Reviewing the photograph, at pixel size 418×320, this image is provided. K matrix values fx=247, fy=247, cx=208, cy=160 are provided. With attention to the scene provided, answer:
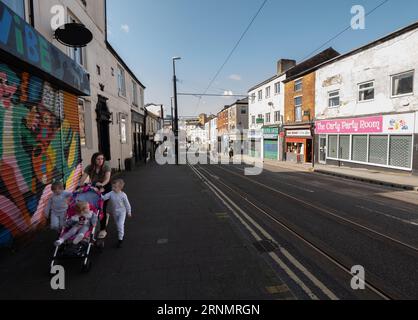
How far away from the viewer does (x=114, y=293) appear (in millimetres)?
3465

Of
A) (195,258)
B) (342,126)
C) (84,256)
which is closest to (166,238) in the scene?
(195,258)

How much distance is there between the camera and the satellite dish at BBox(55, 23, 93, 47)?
7674mm

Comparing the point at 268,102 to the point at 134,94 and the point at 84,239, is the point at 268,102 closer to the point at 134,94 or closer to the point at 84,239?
the point at 134,94

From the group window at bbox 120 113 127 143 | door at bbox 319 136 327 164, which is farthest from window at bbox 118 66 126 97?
door at bbox 319 136 327 164

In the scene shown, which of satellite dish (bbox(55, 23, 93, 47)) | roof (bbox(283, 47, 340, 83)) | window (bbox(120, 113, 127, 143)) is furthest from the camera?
roof (bbox(283, 47, 340, 83))

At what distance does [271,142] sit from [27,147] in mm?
28895

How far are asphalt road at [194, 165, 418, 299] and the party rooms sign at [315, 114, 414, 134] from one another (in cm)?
651

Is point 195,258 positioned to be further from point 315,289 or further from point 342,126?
point 342,126

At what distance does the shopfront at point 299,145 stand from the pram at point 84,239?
73.7ft

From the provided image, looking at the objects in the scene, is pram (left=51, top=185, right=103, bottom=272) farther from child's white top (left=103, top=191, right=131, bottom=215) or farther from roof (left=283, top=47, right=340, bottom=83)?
roof (left=283, top=47, right=340, bottom=83)

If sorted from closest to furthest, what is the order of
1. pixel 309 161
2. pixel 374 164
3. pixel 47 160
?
pixel 47 160, pixel 374 164, pixel 309 161

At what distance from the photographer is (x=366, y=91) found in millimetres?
17531

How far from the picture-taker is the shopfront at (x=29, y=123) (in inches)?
194
